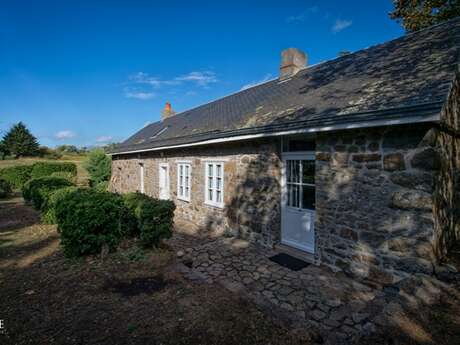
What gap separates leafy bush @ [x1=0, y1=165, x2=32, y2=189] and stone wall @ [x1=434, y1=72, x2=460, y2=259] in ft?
88.8

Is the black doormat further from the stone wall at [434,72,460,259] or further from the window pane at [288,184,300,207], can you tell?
the stone wall at [434,72,460,259]

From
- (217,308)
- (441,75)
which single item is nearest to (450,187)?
(441,75)

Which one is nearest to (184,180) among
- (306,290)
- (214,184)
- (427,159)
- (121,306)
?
(214,184)

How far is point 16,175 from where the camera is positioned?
837 inches

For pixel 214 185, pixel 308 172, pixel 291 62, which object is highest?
pixel 291 62

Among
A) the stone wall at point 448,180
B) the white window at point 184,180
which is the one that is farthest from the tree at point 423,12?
the white window at point 184,180

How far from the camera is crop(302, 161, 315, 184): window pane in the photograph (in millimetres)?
5398

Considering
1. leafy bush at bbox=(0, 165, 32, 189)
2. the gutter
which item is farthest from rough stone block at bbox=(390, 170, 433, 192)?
leafy bush at bbox=(0, 165, 32, 189)

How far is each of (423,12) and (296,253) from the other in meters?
12.7

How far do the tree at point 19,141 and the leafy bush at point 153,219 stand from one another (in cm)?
4018

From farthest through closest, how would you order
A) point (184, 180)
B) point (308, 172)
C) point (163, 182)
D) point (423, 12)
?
point (163, 182) → point (423, 12) → point (184, 180) → point (308, 172)

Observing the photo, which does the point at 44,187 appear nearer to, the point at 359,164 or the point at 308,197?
the point at 308,197

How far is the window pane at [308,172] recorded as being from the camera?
213 inches

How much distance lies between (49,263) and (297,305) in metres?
5.28
